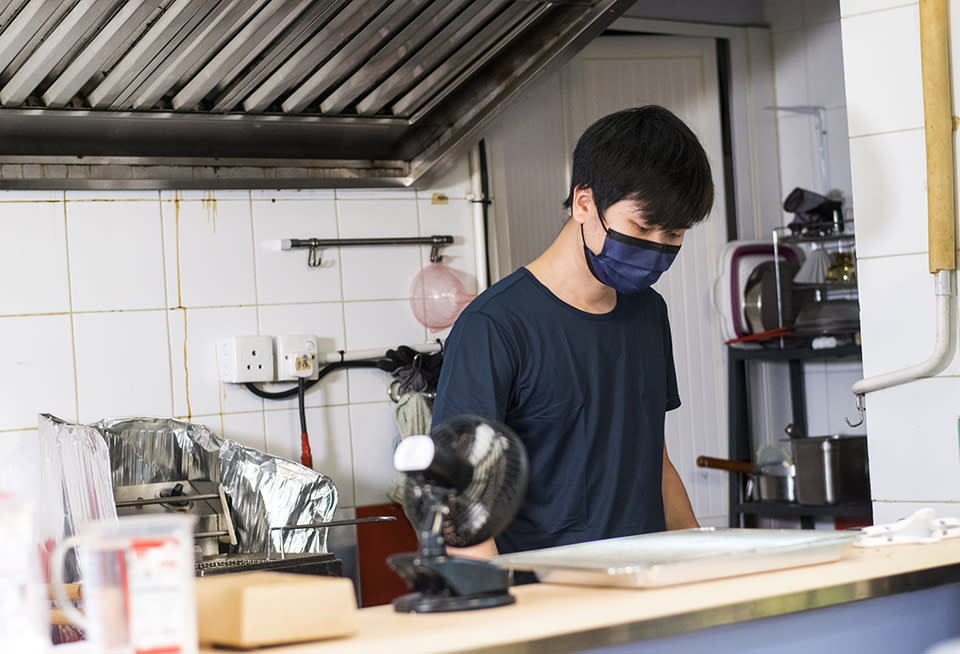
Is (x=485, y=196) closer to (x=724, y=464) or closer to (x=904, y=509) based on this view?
(x=724, y=464)

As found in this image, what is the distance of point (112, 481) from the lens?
256 centimetres

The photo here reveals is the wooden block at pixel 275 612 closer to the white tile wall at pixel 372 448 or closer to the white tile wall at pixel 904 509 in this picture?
the white tile wall at pixel 904 509

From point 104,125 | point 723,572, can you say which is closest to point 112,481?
point 104,125

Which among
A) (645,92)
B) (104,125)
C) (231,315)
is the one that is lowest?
(231,315)

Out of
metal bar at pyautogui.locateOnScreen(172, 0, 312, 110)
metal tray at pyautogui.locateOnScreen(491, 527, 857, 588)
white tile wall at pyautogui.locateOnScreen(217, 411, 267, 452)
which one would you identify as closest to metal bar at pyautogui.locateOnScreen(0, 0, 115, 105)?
metal bar at pyautogui.locateOnScreen(172, 0, 312, 110)

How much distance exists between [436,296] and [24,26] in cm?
128

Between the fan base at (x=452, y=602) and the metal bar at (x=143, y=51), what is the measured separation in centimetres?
150

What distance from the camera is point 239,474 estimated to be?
2.64 m

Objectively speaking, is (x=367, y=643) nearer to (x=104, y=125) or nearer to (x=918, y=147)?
(x=918, y=147)

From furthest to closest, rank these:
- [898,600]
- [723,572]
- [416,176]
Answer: [416,176]
[898,600]
[723,572]

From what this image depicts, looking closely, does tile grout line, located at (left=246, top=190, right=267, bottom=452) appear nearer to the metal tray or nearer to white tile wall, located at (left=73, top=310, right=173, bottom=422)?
white tile wall, located at (left=73, top=310, right=173, bottom=422)

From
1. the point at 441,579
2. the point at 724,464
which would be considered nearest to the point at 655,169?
the point at 441,579

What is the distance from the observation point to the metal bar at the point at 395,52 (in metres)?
2.58

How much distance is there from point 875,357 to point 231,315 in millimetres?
1502
